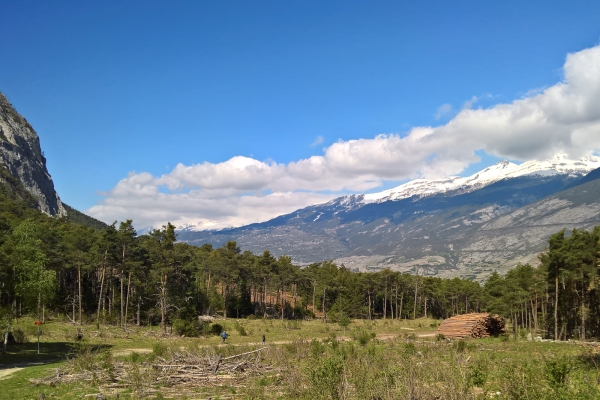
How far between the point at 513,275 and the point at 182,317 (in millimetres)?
57958

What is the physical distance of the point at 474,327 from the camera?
1657 inches

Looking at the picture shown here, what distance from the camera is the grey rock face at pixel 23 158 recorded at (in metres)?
167

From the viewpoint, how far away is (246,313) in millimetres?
85000

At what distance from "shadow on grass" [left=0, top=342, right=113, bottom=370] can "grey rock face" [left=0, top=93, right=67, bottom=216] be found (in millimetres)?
150708

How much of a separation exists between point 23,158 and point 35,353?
182972 millimetres

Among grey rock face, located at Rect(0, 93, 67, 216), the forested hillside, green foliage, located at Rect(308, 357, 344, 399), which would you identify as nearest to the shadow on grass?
the forested hillside

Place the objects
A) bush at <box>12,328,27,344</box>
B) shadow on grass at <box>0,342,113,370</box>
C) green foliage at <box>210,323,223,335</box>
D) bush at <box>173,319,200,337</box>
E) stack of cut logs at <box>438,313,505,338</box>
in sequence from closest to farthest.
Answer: shadow on grass at <box>0,342,113,370</box>, bush at <box>12,328,27,344</box>, stack of cut logs at <box>438,313,505,338</box>, bush at <box>173,319,200,337</box>, green foliage at <box>210,323,223,335</box>

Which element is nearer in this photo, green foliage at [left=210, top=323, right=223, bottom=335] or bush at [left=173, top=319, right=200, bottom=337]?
bush at [left=173, top=319, right=200, bottom=337]

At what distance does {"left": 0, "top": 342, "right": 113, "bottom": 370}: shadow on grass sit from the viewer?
2606 cm

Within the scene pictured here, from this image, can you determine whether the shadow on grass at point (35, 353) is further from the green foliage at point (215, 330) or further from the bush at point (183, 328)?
the green foliage at point (215, 330)

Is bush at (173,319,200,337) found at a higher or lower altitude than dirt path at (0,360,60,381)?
lower

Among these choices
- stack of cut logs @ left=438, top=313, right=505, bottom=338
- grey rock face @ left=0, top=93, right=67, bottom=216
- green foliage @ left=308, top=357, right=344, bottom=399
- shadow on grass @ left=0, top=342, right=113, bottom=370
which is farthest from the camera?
grey rock face @ left=0, top=93, right=67, bottom=216

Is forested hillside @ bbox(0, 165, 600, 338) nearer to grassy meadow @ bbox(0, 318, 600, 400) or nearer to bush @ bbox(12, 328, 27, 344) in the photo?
bush @ bbox(12, 328, 27, 344)

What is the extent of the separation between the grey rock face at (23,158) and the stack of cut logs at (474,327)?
169 m
